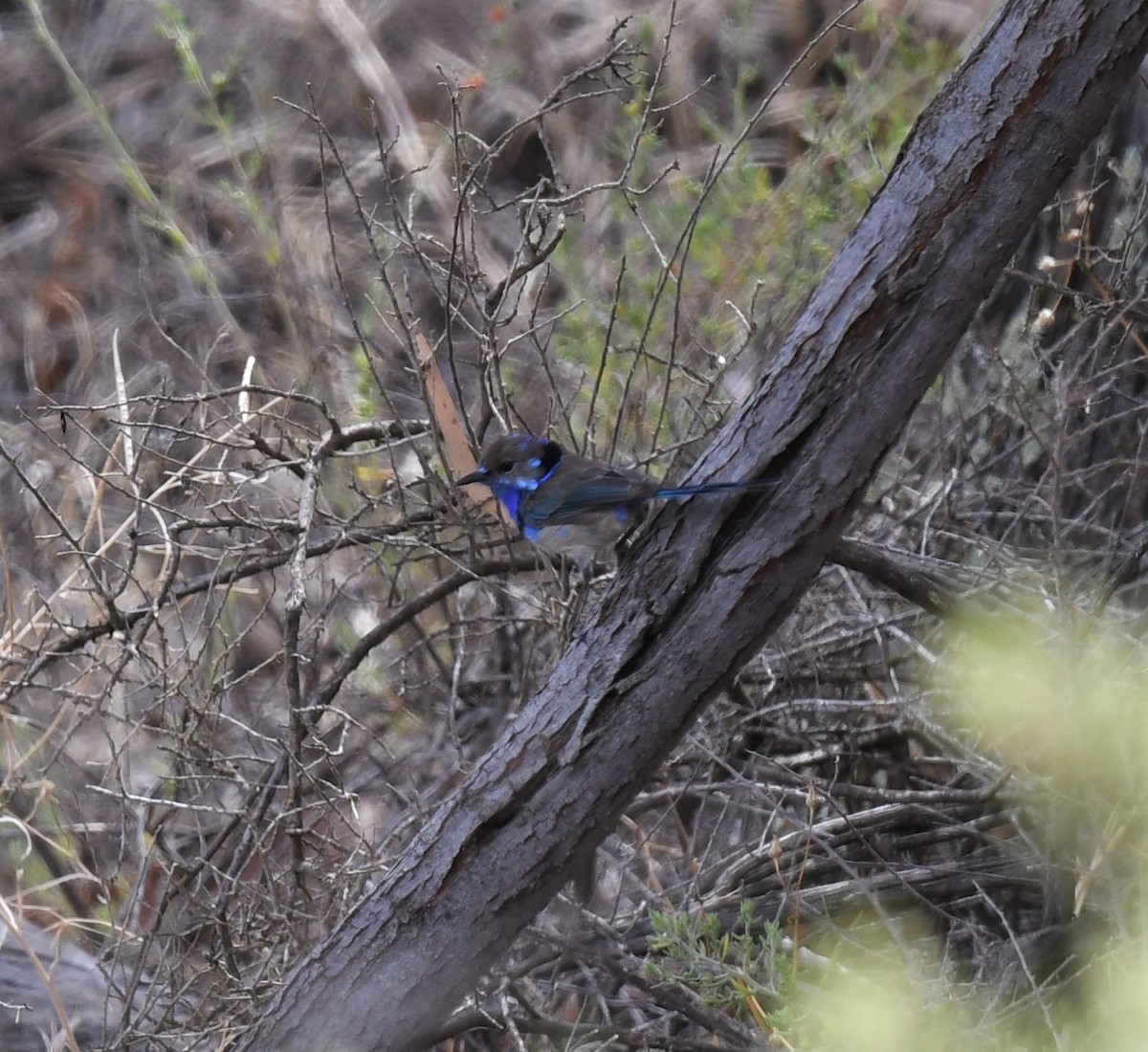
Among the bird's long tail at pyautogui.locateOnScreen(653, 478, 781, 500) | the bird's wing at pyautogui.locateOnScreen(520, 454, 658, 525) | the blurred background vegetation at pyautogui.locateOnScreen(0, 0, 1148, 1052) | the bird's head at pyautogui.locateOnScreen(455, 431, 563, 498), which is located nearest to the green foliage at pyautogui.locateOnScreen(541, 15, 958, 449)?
the blurred background vegetation at pyautogui.locateOnScreen(0, 0, 1148, 1052)

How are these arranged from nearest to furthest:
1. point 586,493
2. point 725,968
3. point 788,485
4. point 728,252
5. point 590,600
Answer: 1. point 788,485
2. point 725,968
3. point 586,493
4. point 590,600
5. point 728,252

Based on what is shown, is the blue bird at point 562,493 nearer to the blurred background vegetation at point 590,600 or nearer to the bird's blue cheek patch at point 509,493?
the bird's blue cheek patch at point 509,493

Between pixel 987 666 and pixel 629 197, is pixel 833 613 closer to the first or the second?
pixel 987 666

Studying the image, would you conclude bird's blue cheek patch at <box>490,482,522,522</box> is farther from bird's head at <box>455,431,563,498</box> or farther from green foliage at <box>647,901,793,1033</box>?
green foliage at <box>647,901,793,1033</box>

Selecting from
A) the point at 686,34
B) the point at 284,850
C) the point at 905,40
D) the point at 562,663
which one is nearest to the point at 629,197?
the point at 562,663

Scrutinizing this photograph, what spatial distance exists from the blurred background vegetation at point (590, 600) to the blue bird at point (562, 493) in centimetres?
16

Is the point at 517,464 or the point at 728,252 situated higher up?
the point at 728,252

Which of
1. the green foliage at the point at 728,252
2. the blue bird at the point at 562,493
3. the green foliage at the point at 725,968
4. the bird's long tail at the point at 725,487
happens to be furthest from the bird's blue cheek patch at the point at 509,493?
the green foliage at the point at 725,968

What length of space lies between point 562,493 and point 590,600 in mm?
660

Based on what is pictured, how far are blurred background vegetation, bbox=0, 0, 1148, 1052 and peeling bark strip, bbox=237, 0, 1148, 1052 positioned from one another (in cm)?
41

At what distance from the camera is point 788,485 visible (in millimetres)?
2678

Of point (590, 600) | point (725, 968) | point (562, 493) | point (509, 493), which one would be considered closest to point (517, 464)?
point (509, 493)

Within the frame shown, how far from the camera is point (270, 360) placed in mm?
6055

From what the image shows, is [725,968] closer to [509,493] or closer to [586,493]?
[586,493]
